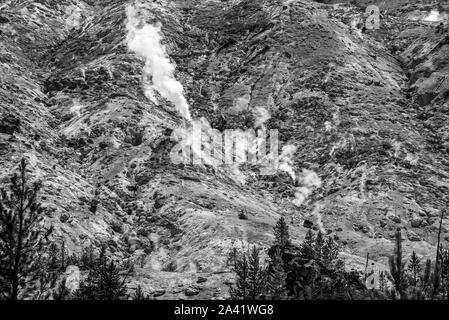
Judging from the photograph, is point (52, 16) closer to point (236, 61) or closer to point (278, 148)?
point (236, 61)

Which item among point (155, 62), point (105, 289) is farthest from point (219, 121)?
point (105, 289)

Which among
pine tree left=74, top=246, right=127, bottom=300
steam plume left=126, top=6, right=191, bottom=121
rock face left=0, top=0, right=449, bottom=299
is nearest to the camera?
pine tree left=74, top=246, right=127, bottom=300

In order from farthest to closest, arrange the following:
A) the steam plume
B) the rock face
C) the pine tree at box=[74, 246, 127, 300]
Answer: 1. the steam plume
2. the rock face
3. the pine tree at box=[74, 246, 127, 300]

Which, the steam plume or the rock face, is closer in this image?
the rock face

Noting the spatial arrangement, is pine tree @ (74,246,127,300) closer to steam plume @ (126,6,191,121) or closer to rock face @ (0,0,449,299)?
rock face @ (0,0,449,299)

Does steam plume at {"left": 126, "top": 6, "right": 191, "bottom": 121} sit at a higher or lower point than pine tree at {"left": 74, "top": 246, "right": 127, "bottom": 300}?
higher

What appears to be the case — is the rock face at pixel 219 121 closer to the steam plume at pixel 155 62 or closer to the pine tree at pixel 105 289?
the steam plume at pixel 155 62

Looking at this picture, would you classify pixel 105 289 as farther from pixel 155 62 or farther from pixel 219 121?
pixel 155 62

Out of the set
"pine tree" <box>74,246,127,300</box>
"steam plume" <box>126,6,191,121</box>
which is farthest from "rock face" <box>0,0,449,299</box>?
"pine tree" <box>74,246,127,300</box>
